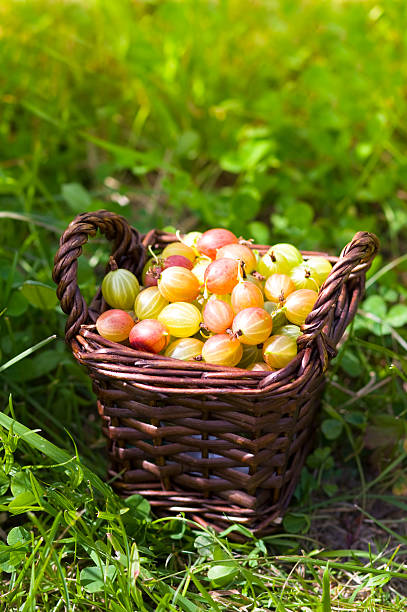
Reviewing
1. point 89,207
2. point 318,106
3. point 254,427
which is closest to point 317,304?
point 254,427

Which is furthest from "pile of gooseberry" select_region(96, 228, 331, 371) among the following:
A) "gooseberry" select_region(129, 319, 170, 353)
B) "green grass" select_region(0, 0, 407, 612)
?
"green grass" select_region(0, 0, 407, 612)

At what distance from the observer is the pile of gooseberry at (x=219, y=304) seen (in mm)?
1021

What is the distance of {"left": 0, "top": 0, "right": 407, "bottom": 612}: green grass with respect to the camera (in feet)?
3.31

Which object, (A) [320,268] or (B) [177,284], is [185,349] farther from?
(A) [320,268]

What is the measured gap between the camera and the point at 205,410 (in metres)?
0.99

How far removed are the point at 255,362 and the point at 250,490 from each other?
0.75ft

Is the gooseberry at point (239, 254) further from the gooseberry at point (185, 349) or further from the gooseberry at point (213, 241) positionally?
the gooseberry at point (185, 349)

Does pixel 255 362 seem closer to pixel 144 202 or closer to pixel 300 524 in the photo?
pixel 300 524

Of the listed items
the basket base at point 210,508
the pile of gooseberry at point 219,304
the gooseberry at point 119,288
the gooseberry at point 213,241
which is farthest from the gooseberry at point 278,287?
the basket base at point 210,508

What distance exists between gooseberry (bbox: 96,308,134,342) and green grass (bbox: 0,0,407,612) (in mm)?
157

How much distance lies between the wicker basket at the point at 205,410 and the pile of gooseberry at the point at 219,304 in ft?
0.17

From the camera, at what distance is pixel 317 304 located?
3.20ft

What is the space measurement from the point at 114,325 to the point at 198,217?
96 centimetres

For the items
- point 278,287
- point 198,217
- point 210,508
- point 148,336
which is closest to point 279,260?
point 278,287
